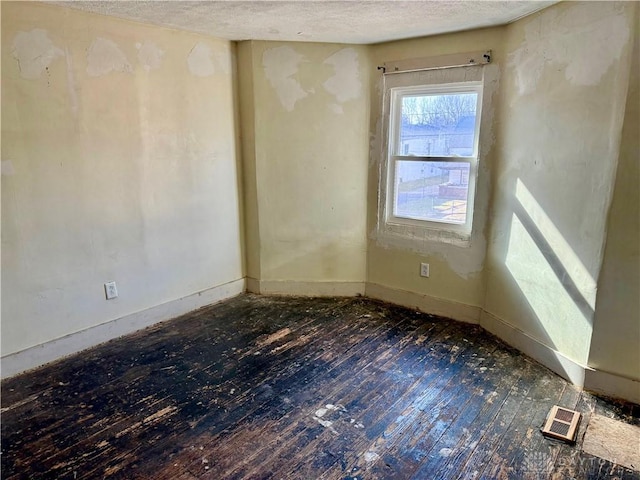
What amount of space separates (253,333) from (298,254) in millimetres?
981

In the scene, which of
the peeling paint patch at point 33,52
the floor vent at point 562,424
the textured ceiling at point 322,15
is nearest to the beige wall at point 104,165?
the peeling paint patch at point 33,52

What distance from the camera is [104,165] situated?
2.91 m

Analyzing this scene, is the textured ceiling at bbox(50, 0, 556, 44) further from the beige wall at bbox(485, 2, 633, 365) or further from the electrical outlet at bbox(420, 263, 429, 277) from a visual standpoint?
the electrical outlet at bbox(420, 263, 429, 277)

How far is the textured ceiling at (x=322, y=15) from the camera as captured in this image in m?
2.48

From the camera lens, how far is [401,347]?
3.00m

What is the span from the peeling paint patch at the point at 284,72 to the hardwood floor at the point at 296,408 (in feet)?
6.53

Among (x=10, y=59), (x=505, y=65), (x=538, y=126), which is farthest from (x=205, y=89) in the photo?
(x=538, y=126)

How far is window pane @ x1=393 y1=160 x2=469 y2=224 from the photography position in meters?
3.31

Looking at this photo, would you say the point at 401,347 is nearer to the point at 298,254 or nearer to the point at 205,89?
the point at 298,254

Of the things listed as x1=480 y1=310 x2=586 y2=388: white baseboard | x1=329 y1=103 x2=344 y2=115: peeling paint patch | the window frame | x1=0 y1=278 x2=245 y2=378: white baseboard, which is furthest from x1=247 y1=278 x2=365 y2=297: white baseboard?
x1=329 y1=103 x2=344 y2=115: peeling paint patch

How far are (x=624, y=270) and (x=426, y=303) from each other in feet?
5.24

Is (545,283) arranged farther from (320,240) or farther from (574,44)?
(320,240)

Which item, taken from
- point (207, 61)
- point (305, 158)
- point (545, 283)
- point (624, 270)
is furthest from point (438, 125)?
point (207, 61)

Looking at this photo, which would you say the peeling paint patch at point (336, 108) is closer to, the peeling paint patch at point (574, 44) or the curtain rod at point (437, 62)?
the curtain rod at point (437, 62)
